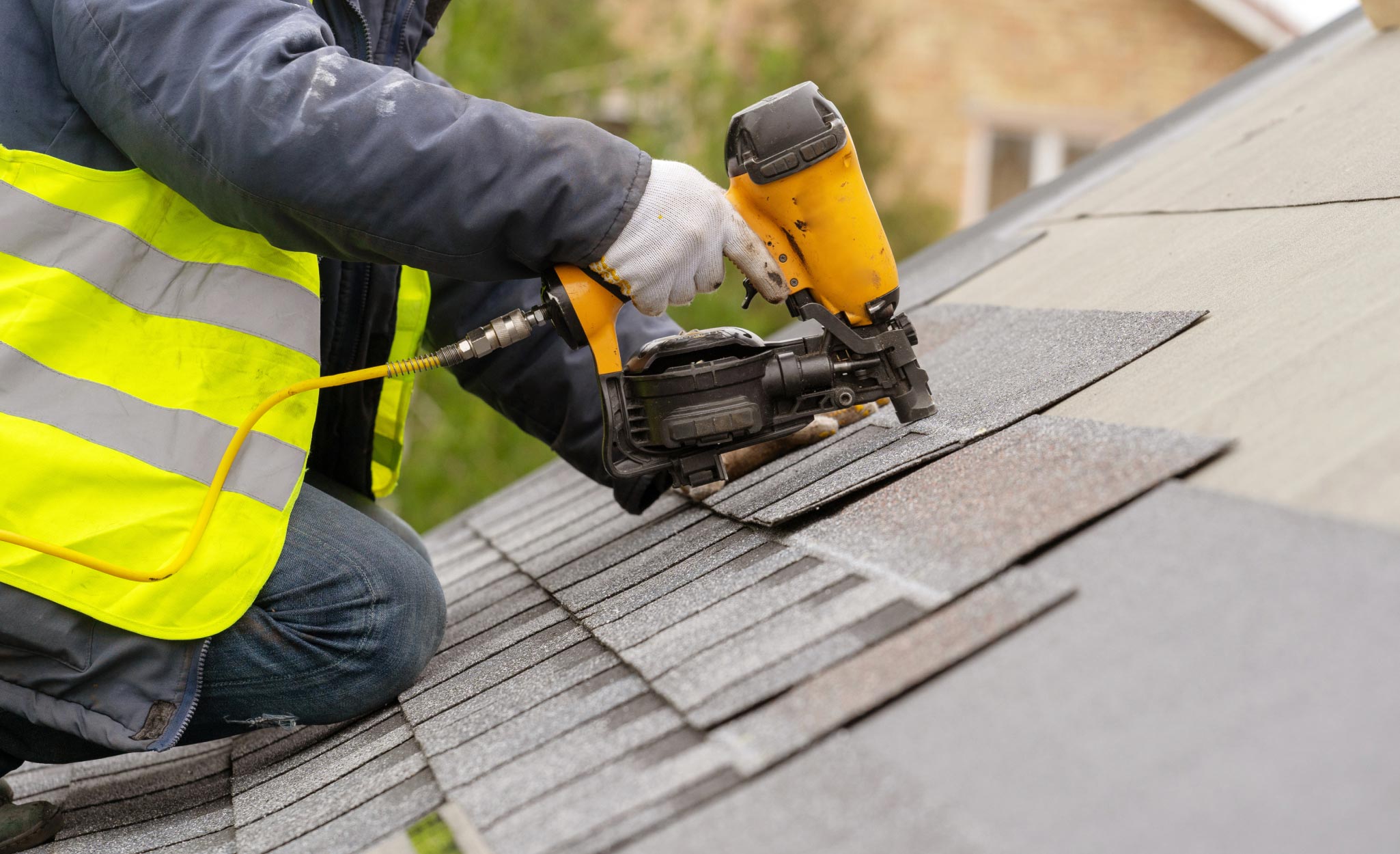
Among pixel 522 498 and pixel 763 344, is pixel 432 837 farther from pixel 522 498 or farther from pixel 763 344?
pixel 522 498

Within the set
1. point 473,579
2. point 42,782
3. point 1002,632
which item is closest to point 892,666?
point 1002,632

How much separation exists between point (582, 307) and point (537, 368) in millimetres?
670

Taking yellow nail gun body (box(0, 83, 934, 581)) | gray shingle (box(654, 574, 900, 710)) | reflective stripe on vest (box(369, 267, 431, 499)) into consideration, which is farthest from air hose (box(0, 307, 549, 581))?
gray shingle (box(654, 574, 900, 710))

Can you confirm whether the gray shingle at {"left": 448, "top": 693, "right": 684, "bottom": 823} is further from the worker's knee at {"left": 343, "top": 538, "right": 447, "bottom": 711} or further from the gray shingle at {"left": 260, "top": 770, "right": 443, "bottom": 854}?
the worker's knee at {"left": 343, "top": 538, "right": 447, "bottom": 711}

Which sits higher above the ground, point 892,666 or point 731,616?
point 892,666

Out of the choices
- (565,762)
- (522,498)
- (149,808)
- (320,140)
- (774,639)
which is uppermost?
(320,140)

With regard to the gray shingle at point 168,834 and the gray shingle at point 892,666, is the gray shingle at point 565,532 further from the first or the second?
the gray shingle at point 892,666

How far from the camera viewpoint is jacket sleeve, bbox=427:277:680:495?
252 cm

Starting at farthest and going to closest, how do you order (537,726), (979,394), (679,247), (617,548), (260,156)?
(617,548), (979,394), (679,247), (260,156), (537,726)

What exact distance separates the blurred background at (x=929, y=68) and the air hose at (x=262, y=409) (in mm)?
6621

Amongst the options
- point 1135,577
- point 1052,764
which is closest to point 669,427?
point 1135,577

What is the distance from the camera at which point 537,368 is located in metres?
2.52

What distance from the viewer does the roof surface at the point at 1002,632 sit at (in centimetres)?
96

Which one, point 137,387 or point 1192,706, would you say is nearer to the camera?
point 1192,706
